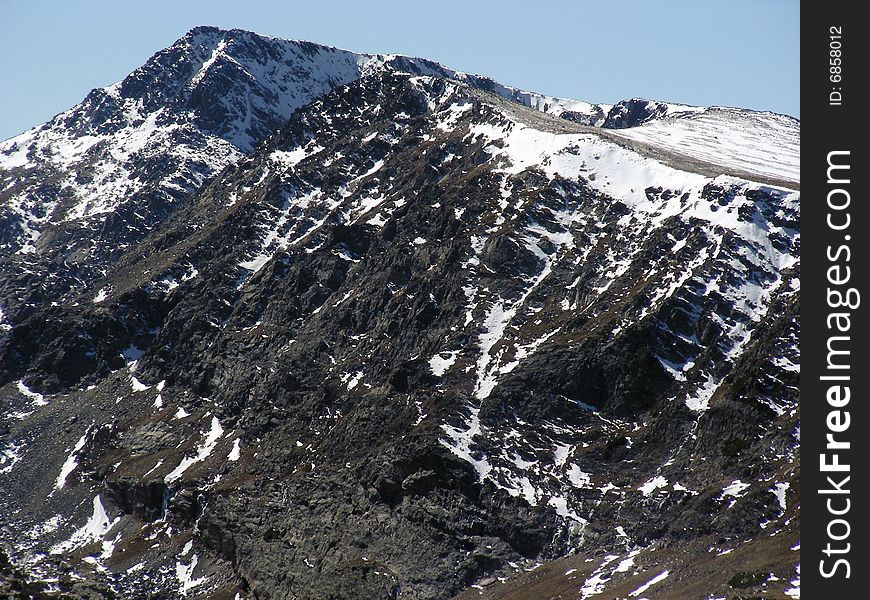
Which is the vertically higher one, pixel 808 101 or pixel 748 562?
pixel 808 101

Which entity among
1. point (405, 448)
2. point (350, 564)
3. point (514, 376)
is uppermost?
point (514, 376)

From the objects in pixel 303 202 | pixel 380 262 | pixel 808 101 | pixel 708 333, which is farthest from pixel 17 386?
pixel 808 101

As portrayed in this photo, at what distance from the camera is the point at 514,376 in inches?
4508

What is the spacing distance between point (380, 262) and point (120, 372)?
59.8 metres

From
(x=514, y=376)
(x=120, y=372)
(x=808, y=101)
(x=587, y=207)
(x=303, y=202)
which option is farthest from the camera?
(x=303, y=202)

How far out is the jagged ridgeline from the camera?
93688mm

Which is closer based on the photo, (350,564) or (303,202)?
(350,564)

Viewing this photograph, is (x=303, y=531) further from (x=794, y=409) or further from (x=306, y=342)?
(x=794, y=409)

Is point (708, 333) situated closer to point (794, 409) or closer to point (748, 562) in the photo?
point (794, 409)

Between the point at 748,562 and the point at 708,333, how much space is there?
4550 centimetres

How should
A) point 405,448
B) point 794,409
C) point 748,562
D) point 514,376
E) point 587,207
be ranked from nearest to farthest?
point 748,562, point 794,409, point 405,448, point 514,376, point 587,207

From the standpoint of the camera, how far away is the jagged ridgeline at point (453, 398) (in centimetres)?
9369

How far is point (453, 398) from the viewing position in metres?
113

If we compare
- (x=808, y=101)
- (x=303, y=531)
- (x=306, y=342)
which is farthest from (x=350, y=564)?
(x=808, y=101)
